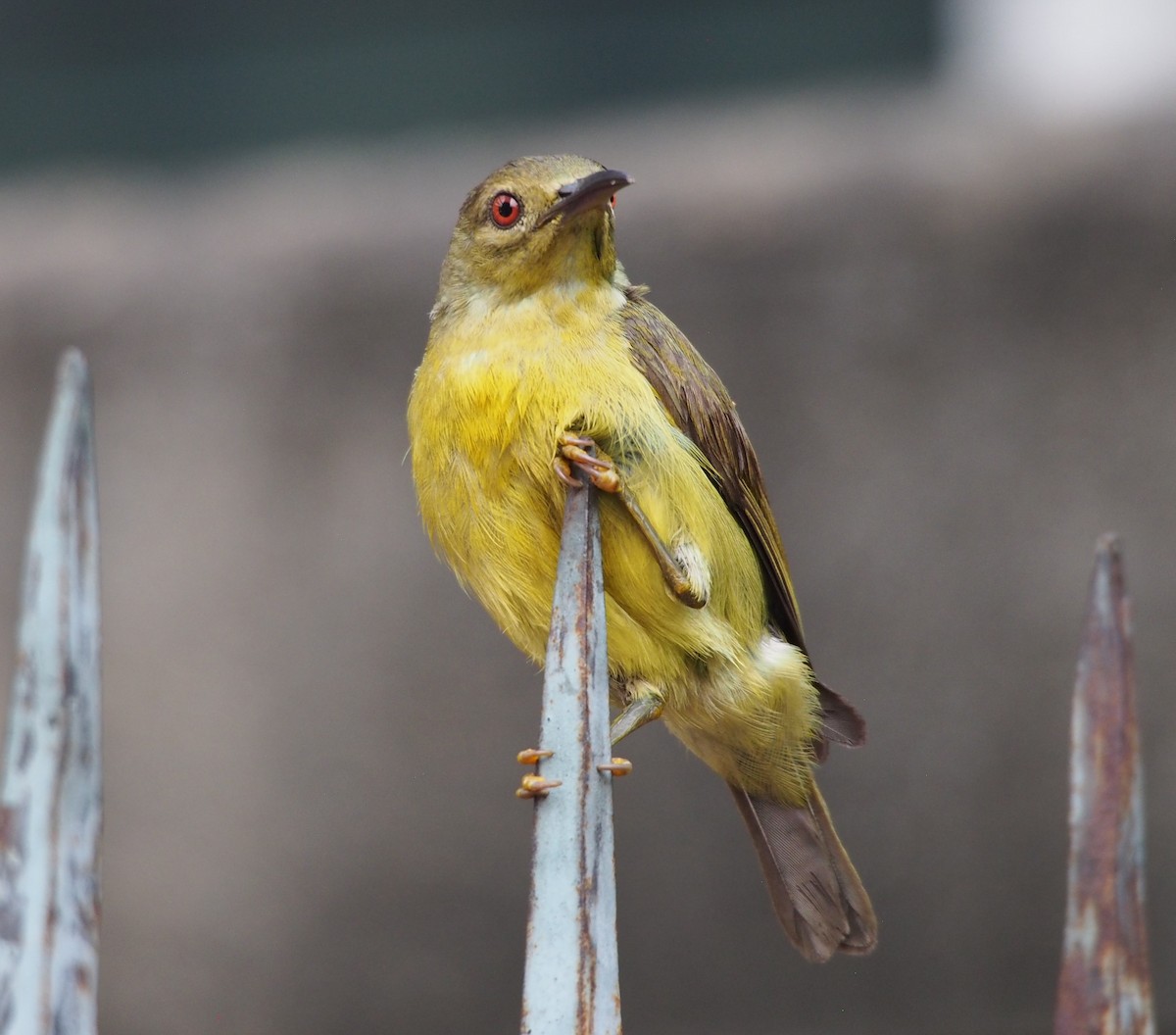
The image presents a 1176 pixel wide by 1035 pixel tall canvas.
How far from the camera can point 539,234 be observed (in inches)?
82.0

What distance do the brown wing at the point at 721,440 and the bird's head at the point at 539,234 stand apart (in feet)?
0.33

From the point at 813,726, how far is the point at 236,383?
10.3 feet

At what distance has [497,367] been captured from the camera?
1.92m

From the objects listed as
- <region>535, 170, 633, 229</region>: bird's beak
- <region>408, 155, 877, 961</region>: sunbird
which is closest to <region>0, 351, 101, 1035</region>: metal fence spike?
<region>408, 155, 877, 961</region>: sunbird

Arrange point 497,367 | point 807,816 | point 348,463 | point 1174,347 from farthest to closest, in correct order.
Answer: point 348,463, point 1174,347, point 807,816, point 497,367

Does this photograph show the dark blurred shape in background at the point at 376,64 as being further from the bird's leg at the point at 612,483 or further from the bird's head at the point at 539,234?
the bird's leg at the point at 612,483

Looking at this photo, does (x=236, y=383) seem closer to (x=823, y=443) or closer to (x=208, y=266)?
(x=208, y=266)

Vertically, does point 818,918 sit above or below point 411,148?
below

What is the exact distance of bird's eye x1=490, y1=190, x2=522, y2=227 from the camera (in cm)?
210

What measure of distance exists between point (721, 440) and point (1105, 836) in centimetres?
121

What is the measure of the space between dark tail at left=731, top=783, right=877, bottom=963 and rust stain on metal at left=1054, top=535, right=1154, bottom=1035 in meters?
1.03

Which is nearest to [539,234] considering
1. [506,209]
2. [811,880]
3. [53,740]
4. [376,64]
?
[506,209]

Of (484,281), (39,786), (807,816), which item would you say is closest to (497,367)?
(484,281)

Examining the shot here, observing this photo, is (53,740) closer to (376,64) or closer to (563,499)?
(563,499)
